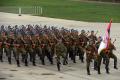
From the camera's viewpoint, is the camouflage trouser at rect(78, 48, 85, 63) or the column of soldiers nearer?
the column of soldiers

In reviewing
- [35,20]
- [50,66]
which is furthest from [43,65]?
[35,20]

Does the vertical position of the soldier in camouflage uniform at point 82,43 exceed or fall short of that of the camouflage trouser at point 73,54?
it exceeds it

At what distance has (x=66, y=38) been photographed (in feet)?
82.4

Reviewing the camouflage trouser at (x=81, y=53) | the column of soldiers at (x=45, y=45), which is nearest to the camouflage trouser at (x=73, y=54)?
the column of soldiers at (x=45, y=45)

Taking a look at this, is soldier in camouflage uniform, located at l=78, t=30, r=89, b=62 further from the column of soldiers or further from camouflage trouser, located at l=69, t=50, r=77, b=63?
camouflage trouser, located at l=69, t=50, r=77, b=63

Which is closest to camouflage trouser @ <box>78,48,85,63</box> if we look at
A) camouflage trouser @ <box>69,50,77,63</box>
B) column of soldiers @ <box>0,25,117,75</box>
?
column of soldiers @ <box>0,25,117,75</box>

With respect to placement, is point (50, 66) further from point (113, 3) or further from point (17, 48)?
point (113, 3)

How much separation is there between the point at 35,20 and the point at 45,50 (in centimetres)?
2943

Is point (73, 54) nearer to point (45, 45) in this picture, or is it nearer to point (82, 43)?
point (82, 43)

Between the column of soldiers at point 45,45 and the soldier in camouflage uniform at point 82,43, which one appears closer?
the column of soldiers at point 45,45

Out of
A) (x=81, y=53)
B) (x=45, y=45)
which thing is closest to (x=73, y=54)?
(x=81, y=53)

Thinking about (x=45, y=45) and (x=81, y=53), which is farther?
(x=81, y=53)

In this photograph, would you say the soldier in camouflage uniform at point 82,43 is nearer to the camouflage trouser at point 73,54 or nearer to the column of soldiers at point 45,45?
the column of soldiers at point 45,45

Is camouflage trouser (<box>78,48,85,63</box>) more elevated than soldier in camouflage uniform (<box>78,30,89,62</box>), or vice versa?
soldier in camouflage uniform (<box>78,30,89,62</box>)
